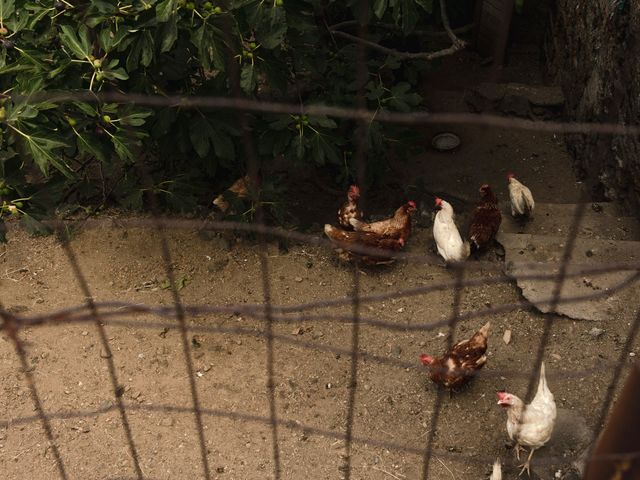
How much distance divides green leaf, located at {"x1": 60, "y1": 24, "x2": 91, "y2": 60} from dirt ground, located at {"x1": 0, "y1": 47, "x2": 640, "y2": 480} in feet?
4.55

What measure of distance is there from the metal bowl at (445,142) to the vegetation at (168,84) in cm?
124

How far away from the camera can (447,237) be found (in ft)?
16.1

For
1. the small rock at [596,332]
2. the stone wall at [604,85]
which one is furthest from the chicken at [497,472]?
the stone wall at [604,85]

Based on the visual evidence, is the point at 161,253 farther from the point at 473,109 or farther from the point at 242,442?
the point at 473,109

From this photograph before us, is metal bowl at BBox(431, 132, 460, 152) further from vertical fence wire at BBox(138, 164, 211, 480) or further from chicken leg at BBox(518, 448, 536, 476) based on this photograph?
chicken leg at BBox(518, 448, 536, 476)

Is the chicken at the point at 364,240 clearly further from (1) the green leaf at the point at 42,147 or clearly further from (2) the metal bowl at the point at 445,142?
(1) the green leaf at the point at 42,147

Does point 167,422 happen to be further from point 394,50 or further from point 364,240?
point 394,50

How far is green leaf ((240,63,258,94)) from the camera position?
404 cm

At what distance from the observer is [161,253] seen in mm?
5035

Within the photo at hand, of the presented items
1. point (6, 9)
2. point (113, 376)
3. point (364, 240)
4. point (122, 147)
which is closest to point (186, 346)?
point (113, 376)

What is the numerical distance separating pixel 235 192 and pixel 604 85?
268 centimetres

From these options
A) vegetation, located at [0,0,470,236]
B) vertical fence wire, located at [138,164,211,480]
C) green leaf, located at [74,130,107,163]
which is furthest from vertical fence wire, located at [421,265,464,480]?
green leaf, located at [74,130,107,163]

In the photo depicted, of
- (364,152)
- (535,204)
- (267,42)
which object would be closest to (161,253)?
(364,152)

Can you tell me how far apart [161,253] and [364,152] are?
142 centimetres
